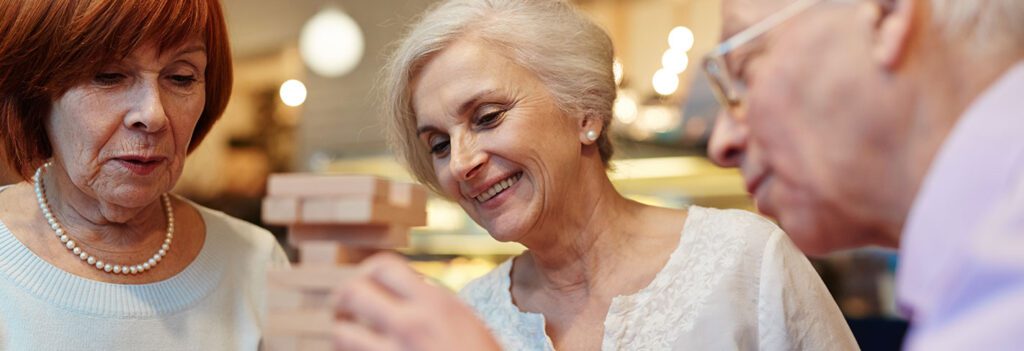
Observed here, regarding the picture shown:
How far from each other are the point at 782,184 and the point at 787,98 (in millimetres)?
102

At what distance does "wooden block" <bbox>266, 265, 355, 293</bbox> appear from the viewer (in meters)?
1.16

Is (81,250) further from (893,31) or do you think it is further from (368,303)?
(893,31)

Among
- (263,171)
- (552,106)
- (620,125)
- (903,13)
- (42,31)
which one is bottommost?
(263,171)

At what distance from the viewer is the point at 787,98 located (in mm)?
943

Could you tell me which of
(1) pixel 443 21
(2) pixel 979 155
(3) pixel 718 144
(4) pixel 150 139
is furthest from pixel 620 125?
(2) pixel 979 155

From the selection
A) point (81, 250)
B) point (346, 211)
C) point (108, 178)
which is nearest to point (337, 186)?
point (346, 211)

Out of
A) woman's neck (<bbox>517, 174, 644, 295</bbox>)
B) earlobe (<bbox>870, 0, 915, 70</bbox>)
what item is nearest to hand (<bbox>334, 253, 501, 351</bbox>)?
earlobe (<bbox>870, 0, 915, 70</bbox>)

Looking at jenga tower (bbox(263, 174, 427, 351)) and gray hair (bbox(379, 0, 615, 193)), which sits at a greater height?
gray hair (bbox(379, 0, 615, 193))

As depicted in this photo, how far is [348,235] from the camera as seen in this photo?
124 cm

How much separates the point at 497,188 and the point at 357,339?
0.90 meters

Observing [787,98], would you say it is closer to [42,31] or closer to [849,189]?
[849,189]

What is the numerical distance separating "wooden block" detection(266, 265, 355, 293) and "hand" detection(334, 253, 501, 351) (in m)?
0.13

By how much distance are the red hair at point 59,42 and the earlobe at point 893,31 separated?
1289 mm

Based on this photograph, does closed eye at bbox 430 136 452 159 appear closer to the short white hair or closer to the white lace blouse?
the white lace blouse
